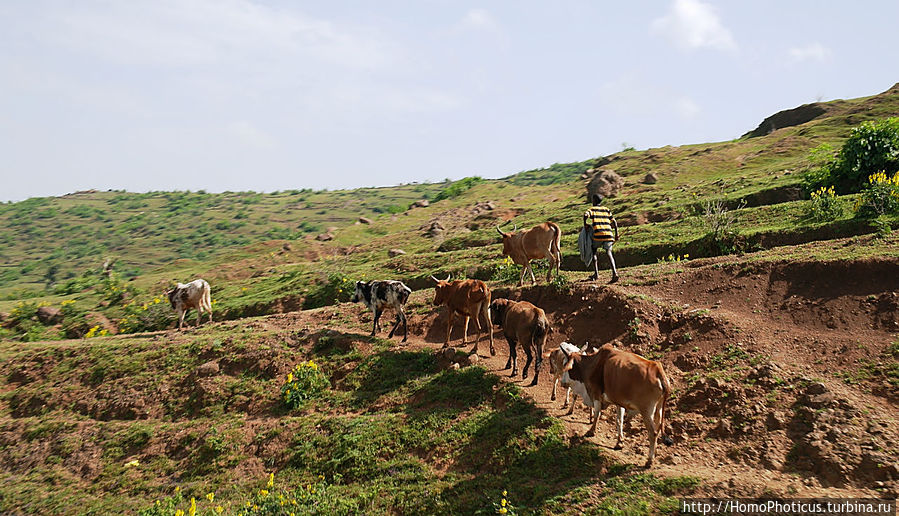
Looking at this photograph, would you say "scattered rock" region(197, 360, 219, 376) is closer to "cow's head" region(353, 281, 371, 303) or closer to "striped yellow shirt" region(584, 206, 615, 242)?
"cow's head" region(353, 281, 371, 303)

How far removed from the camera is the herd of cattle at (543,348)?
7.79 meters

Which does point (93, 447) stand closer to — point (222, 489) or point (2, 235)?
point (222, 489)

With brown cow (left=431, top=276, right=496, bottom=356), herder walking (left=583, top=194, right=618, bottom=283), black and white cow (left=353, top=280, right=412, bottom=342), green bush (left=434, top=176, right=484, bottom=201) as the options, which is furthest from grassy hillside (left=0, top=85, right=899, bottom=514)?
green bush (left=434, top=176, right=484, bottom=201)

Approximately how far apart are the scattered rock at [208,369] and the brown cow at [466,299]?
635 cm

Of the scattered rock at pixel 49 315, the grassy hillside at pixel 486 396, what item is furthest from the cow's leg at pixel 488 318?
the scattered rock at pixel 49 315

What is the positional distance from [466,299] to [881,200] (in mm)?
12580

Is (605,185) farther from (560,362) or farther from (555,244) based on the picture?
(560,362)

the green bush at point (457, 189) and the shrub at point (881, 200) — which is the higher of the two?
the green bush at point (457, 189)

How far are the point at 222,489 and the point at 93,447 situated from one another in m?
4.65

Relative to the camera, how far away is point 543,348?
12555mm

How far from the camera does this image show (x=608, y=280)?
14453 millimetres

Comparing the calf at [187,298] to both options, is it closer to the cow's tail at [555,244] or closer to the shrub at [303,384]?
the shrub at [303,384]

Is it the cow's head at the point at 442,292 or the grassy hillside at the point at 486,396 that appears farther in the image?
the cow's head at the point at 442,292

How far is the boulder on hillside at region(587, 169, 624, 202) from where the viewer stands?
3556cm
